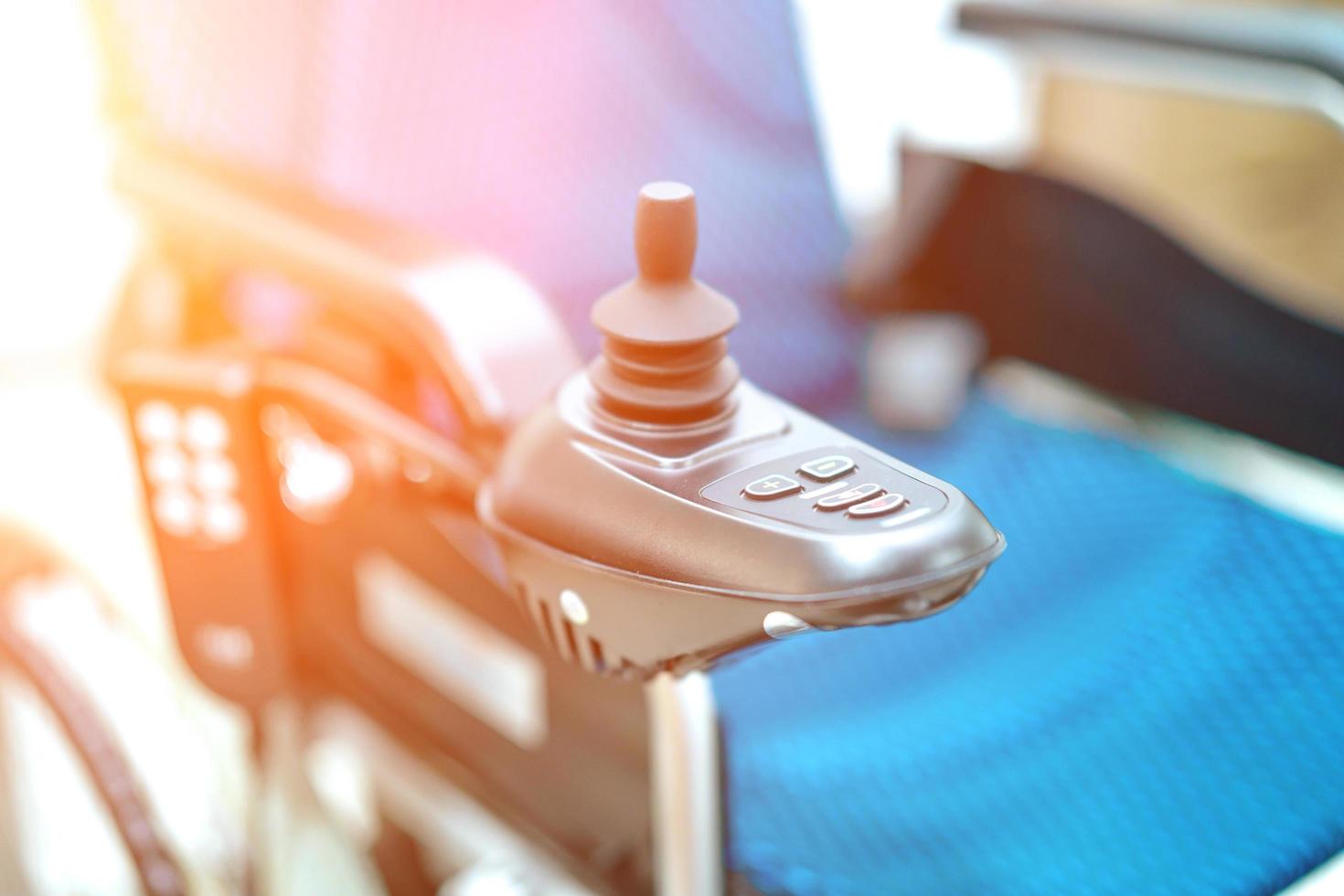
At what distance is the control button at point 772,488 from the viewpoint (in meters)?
0.41

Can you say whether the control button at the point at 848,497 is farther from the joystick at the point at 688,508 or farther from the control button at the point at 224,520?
the control button at the point at 224,520

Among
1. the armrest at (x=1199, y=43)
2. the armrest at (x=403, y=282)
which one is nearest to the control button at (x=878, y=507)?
the armrest at (x=403, y=282)

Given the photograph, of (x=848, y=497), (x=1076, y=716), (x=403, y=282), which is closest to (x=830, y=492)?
(x=848, y=497)

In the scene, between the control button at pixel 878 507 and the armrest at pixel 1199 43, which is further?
the armrest at pixel 1199 43

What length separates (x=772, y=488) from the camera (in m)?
0.41

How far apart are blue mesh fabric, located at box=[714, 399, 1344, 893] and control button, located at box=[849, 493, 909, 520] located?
27 centimetres

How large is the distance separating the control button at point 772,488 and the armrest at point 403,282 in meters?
0.17

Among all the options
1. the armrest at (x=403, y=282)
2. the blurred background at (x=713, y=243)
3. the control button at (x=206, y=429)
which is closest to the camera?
the armrest at (x=403, y=282)

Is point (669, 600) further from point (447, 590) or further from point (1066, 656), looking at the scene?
point (1066, 656)

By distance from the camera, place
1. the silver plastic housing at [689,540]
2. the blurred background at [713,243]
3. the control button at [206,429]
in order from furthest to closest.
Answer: the blurred background at [713,243] < the control button at [206,429] < the silver plastic housing at [689,540]

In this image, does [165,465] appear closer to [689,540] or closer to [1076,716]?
[689,540]

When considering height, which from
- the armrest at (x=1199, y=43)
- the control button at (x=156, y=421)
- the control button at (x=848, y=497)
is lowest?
the control button at (x=156, y=421)

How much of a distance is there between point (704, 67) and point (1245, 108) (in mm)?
1058

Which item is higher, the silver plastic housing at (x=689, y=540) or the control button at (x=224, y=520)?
the silver plastic housing at (x=689, y=540)
